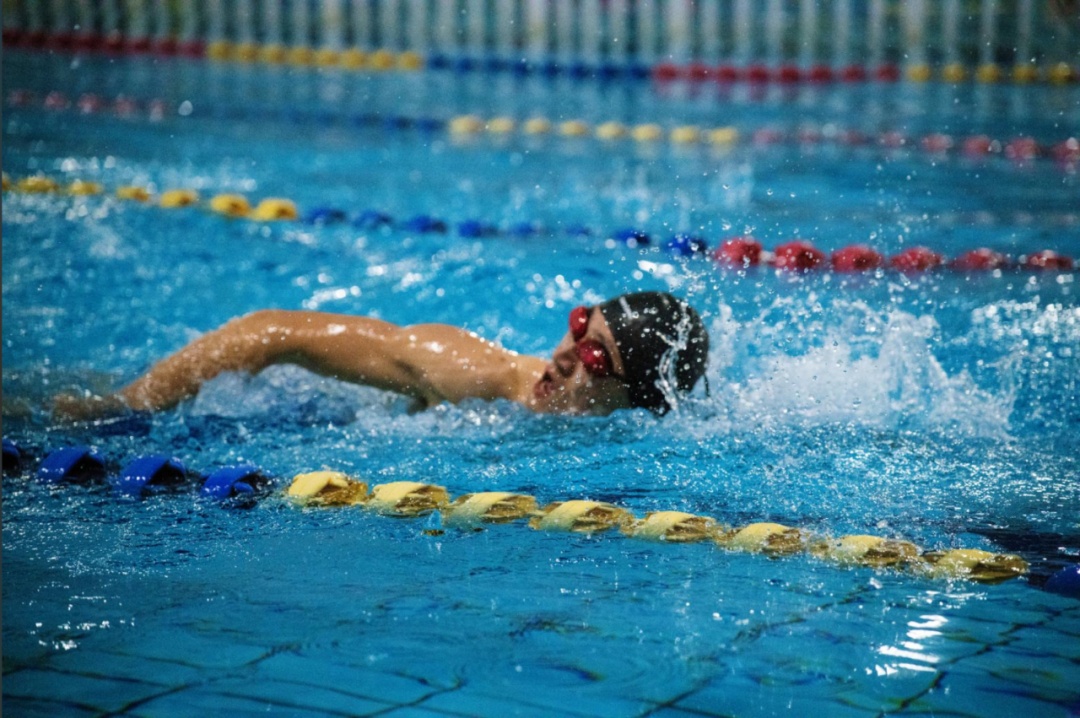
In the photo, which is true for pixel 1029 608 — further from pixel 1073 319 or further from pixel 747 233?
pixel 747 233

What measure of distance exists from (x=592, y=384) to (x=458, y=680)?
157 centimetres

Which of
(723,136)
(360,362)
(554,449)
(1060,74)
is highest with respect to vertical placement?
(1060,74)

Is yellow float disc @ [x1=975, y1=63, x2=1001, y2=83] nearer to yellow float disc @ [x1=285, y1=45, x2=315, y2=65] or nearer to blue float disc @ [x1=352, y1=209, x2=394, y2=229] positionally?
yellow float disc @ [x1=285, y1=45, x2=315, y2=65]

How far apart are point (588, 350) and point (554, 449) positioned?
0.90 ft

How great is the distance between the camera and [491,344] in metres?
3.94

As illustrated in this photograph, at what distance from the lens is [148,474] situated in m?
3.27

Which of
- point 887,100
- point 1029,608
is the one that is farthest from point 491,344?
point 887,100

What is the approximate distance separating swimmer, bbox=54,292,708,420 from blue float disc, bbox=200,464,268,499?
0.62 m

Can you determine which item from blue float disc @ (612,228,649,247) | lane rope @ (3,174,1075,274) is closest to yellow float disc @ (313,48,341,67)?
lane rope @ (3,174,1075,274)

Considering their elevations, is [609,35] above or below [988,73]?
above

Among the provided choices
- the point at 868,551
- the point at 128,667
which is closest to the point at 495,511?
the point at 868,551

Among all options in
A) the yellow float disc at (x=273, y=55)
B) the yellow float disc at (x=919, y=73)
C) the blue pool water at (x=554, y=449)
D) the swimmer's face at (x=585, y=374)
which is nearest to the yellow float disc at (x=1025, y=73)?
the yellow float disc at (x=919, y=73)

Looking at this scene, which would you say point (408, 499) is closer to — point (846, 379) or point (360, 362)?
point (360, 362)

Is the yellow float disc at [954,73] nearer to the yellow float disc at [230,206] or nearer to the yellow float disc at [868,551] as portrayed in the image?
the yellow float disc at [230,206]
